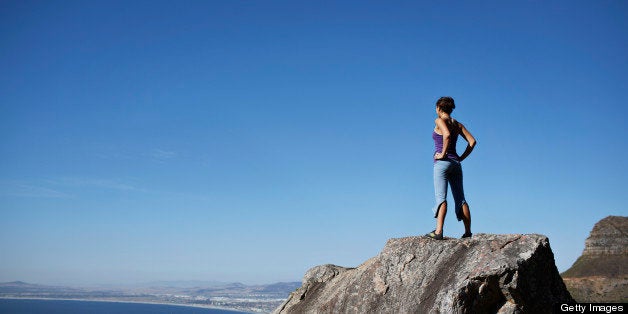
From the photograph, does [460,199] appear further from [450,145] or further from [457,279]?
[457,279]

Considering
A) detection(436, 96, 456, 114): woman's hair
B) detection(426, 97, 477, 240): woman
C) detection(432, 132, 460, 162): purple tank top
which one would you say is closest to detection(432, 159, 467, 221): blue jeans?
detection(426, 97, 477, 240): woman

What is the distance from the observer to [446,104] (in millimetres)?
12664

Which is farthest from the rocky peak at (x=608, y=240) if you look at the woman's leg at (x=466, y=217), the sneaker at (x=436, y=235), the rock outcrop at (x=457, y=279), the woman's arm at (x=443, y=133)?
the woman's arm at (x=443, y=133)

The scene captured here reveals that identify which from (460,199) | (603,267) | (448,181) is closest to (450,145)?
(448,181)

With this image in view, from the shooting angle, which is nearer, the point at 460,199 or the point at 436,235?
the point at 436,235

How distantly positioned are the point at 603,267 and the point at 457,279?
128890 mm

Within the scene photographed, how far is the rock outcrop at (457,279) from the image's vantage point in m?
10.8

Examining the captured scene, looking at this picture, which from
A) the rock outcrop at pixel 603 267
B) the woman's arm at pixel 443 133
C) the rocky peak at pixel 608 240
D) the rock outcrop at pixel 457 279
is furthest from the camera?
the rocky peak at pixel 608 240

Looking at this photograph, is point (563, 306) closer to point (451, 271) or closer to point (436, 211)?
point (451, 271)

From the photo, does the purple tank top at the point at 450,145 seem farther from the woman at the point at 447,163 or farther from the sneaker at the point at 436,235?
the sneaker at the point at 436,235

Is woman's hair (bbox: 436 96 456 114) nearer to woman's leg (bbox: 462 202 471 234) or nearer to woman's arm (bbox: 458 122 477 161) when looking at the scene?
woman's arm (bbox: 458 122 477 161)

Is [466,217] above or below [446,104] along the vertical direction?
below

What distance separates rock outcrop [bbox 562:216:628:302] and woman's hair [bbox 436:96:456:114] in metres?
85.8

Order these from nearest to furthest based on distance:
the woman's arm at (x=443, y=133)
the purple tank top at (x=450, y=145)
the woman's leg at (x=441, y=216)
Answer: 1. the woman's arm at (x=443, y=133)
2. the woman's leg at (x=441, y=216)
3. the purple tank top at (x=450, y=145)
